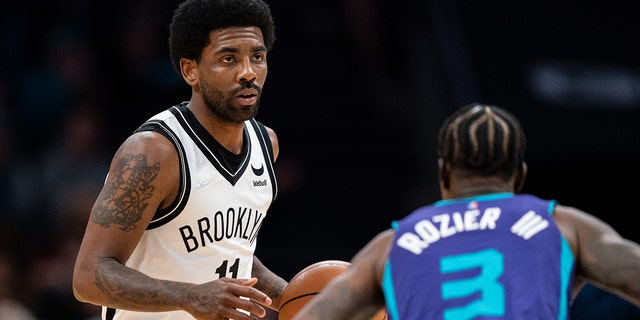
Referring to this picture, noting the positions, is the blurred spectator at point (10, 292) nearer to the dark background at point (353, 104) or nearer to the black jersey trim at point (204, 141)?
the dark background at point (353, 104)

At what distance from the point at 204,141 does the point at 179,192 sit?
394 mm

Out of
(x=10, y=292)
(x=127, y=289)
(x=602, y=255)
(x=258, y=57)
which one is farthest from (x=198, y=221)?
(x=10, y=292)

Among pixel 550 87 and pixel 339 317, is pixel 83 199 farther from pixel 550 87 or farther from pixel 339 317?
pixel 339 317

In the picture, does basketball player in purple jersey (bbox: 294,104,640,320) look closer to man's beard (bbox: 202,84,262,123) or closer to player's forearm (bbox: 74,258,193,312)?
player's forearm (bbox: 74,258,193,312)

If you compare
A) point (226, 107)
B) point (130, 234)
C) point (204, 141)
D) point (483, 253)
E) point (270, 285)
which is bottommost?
point (270, 285)

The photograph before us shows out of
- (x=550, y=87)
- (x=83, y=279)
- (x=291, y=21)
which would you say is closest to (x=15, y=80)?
(x=291, y=21)

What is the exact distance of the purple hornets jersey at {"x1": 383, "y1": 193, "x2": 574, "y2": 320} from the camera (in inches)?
155

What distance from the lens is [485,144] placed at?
4113 millimetres

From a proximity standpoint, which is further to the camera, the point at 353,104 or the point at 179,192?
the point at 353,104

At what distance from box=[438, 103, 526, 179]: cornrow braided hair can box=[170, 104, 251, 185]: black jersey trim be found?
1.95 metres

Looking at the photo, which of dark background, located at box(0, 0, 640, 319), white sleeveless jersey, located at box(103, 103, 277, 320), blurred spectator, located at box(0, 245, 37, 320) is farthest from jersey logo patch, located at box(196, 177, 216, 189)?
dark background, located at box(0, 0, 640, 319)

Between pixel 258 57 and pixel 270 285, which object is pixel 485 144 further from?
pixel 270 285

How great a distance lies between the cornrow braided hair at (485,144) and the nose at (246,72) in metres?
1.88

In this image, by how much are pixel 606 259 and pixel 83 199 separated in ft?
25.0
